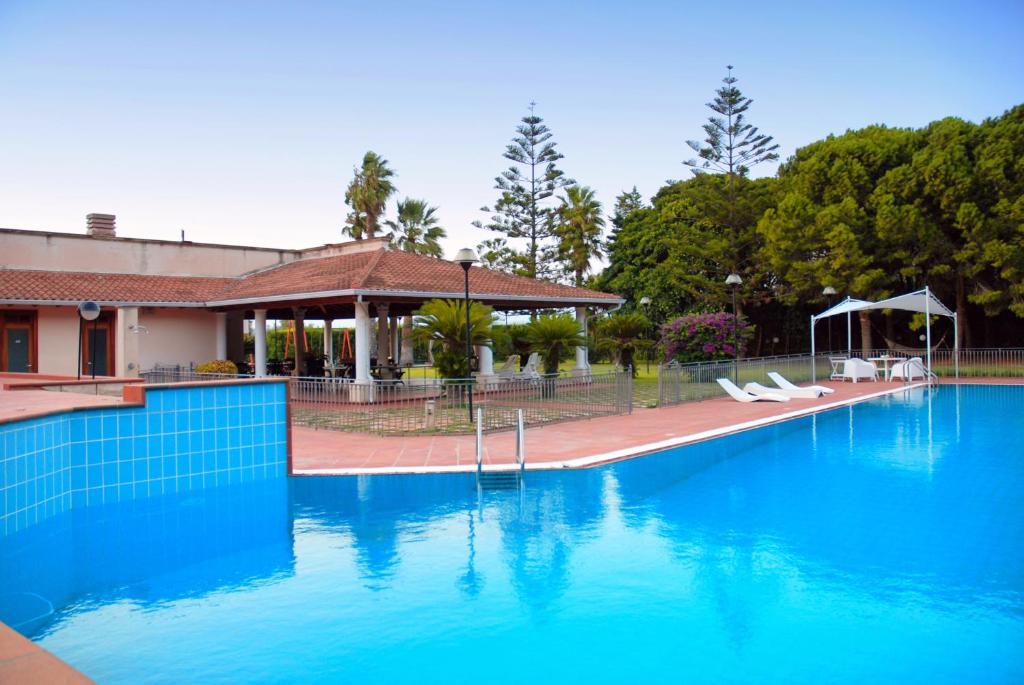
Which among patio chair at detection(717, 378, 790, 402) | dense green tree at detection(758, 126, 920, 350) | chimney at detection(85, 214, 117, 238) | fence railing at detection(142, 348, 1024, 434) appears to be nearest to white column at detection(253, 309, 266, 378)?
fence railing at detection(142, 348, 1024, 434)

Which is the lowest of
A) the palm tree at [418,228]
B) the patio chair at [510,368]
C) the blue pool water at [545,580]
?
the blue pool water at [545,580]

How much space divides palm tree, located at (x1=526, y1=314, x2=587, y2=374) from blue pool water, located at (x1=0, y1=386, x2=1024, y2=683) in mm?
11305

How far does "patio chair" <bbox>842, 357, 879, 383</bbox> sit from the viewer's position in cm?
2723

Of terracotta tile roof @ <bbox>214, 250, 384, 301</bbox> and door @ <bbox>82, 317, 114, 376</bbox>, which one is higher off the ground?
terracotta tile roof @ <bbox>214, 250, 384, 301</bbox>

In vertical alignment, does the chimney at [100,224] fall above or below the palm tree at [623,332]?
above

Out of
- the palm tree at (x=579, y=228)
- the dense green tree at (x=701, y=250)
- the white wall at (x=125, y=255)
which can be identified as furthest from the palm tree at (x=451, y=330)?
the palm tree at (x=579, y=228)

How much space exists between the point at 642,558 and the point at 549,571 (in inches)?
38.0

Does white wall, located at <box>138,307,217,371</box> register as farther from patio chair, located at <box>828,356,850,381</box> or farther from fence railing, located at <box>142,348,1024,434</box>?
patio chair, located at <box>828,356,850,381</box>

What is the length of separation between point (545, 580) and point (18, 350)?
22.4 meters

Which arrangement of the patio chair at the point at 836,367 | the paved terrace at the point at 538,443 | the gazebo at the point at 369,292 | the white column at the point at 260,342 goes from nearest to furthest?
the paved terrace at the point at 538,443, the gazebo at the point at 369,292, the white column at the point at 260,342, the patio chair at the point at 836,367

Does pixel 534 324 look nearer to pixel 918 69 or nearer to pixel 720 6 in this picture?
pixel 720 6

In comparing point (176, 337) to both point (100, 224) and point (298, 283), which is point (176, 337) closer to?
point (298, 283)

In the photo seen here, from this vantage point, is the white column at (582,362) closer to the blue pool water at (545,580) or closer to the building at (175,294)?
the building at (175,294)

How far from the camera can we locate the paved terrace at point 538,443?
437 inches
